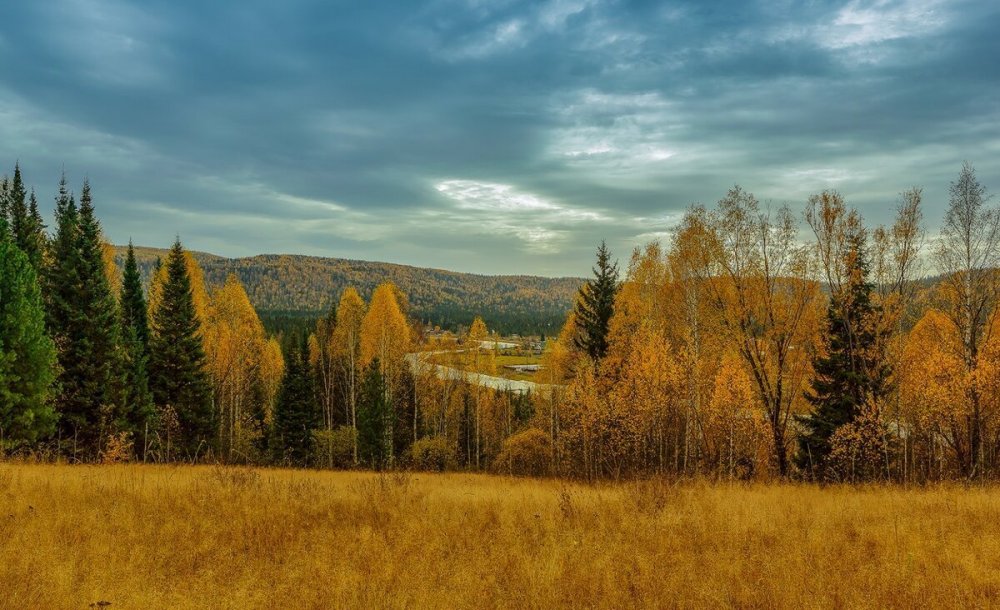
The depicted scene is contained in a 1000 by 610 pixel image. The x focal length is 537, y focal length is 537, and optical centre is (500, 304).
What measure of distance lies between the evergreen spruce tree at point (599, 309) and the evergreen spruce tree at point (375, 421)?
581 inches

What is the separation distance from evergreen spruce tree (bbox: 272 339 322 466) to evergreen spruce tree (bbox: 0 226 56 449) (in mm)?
16921

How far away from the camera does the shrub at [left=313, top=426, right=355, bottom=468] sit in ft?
123

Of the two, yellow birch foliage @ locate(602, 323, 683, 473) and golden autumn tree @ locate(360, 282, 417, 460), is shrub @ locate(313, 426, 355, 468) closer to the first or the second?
golden autumn tree @ locate(360, 282, 417, 460)

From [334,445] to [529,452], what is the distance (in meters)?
14.5

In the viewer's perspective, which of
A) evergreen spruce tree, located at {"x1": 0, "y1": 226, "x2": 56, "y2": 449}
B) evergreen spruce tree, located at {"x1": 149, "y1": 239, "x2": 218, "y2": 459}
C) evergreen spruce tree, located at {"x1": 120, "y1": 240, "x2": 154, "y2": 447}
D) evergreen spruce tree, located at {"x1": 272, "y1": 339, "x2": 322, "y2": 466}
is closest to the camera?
evergreen spruce tree, located at {"x1": 0, "y1": 226, "x2": 56, "y2": 449}

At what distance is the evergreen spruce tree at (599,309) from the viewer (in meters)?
31.2

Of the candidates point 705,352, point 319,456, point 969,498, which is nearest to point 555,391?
point 705,352

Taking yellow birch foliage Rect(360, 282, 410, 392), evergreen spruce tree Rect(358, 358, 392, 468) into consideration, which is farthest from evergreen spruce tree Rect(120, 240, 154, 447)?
yellow birch foliage Rect(360, 282, 410, 392)

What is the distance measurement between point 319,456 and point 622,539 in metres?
33.4

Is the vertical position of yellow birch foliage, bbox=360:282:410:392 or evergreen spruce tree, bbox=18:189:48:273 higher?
evergreen spruce tree, bbox=18:189:48:273

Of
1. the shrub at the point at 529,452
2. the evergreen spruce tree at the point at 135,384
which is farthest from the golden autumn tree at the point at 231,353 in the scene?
the shrub at the point at 529,452

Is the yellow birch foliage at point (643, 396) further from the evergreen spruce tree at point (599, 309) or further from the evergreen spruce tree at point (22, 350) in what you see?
the evergreen spruce tree at point (22, 350)

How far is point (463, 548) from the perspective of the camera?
27.1 feet

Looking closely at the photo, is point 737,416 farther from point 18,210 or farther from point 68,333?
point 18,210
